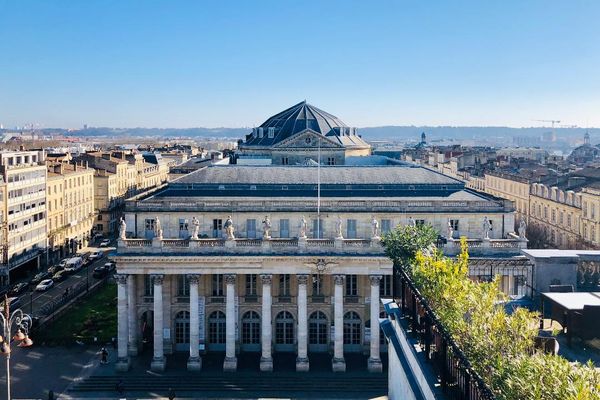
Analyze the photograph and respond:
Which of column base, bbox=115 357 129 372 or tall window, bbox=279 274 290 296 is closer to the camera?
column base, bbox=115 357 129 372

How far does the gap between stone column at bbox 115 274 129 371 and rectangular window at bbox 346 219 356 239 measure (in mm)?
19647

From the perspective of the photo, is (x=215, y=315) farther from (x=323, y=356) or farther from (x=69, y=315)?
(x=69, y=315)

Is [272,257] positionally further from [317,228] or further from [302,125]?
[302,125]

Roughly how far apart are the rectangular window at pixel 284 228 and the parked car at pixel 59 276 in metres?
44.0

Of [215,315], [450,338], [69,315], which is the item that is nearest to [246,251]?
[215,315]

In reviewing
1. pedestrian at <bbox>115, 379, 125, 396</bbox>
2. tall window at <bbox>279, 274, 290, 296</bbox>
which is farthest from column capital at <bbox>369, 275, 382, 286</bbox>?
pedestrian at <bbox>115, 379, 125, 396</bbox>

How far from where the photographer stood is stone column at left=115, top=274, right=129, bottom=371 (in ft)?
189

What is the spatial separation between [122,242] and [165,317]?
26.8 feet

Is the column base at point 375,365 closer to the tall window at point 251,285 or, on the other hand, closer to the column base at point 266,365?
the column base at point 266,365

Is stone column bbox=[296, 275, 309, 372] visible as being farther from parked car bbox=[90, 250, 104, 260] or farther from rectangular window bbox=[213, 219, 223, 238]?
parked car bbox=[90, 250, 104, 260]

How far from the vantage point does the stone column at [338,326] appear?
5759 cm

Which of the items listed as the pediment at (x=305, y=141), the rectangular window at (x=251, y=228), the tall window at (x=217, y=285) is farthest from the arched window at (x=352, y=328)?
the pediment at (x=305, y=141)

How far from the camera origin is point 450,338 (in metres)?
20.9

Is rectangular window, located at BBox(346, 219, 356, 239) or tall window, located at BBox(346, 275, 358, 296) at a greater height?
rectangular window, located at BBox(346, 219, 356, 239)
